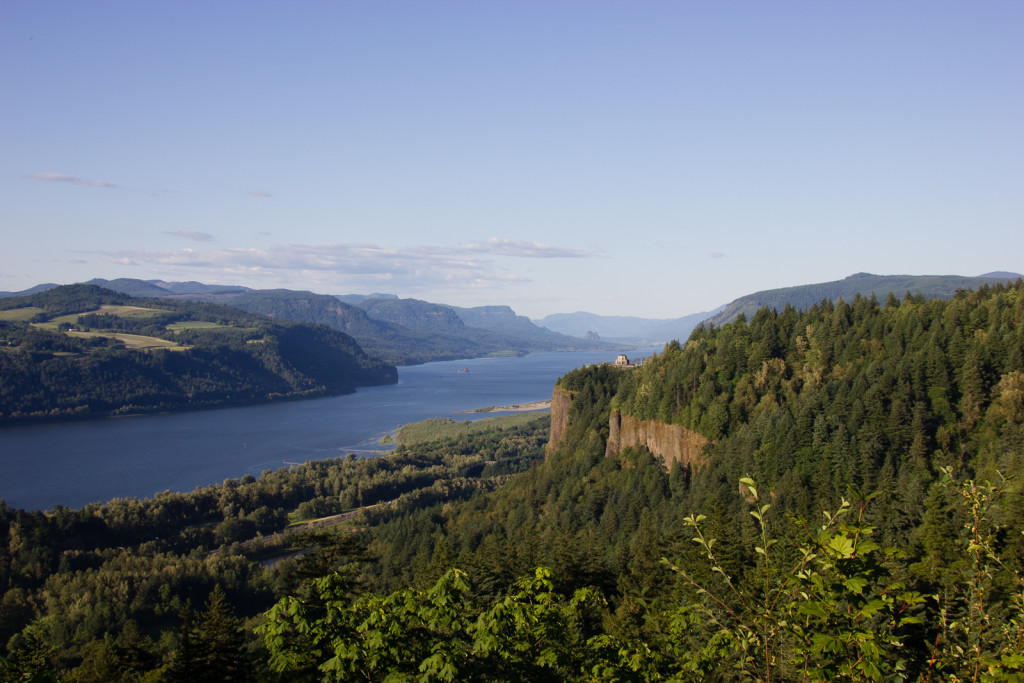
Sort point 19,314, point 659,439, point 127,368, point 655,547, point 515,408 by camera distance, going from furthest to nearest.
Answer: point 19,314 < point 127,368 < point 515,408 < point 659,439 < point 655,547

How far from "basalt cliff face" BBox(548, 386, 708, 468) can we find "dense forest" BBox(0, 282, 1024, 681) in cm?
71

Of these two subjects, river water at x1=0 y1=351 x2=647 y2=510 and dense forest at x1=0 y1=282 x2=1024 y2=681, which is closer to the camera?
dense forest at x1=0 y1=282 x2=1024 y2=681

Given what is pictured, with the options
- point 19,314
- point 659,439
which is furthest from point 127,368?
point 659,439

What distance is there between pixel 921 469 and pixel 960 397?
741 cm

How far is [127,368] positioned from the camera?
149 meters

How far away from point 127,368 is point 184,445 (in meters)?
62.9

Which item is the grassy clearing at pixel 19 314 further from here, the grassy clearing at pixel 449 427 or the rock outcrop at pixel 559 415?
the rock outcrop at pixel 559 415

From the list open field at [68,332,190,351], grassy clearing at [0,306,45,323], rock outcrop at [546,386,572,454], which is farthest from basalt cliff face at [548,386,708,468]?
grassy clearing at [0,306,45,323]

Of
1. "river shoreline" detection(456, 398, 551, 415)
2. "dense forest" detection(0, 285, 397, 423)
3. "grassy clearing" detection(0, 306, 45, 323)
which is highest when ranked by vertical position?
"grassy clearing" detection(0, 306, 45, 323)

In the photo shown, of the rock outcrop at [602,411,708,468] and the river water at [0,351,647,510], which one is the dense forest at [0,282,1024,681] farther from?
the river water at [0,351,647,510]

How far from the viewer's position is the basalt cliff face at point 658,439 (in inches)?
1705

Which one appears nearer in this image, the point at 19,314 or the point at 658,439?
the point at 658,439

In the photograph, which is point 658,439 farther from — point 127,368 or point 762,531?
point 127,368

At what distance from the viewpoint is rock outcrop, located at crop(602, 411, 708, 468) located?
4331 cm
